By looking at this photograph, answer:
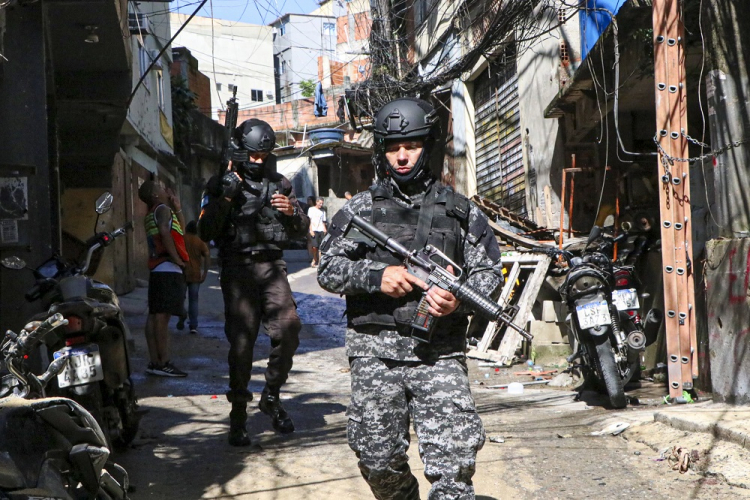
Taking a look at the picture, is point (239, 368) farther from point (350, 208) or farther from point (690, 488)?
point (690, 488)

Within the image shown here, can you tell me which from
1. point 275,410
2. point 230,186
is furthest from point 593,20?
point 275,410

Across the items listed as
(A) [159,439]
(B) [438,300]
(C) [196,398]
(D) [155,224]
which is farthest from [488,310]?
(D) [155,224]

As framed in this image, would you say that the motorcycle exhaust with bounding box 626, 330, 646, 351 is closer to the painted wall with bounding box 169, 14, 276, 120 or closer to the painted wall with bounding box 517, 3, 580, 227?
the painted wall with bounding box 517, 3, 580, 227

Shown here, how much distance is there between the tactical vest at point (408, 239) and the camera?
11.2 feet

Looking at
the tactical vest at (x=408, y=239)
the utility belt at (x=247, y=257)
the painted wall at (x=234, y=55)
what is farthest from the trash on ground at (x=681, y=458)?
the painted wall at (x=234, y=55)

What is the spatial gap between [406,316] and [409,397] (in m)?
0.33

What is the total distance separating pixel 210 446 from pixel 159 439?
1.43 ft

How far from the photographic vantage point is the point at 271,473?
180 inches

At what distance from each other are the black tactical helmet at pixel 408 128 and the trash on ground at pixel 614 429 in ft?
8.29

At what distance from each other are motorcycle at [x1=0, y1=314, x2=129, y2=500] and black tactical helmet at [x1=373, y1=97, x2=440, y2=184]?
1497mm

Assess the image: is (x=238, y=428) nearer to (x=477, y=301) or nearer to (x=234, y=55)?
(x=477, y=301)

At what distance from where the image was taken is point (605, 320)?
6000 millimetres

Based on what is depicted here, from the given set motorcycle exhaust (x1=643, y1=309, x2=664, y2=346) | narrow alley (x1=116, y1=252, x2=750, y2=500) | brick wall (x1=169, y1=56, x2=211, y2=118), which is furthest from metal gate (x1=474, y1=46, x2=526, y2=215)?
brick wall (x1=169, y1=56, x2=211, y2=118)

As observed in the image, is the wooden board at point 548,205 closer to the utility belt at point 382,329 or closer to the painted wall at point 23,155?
the painted wall at point 23,155
